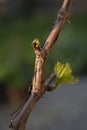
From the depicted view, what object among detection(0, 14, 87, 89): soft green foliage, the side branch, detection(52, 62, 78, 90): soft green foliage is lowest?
detection(0, 14, 87, 89): soft green foliage

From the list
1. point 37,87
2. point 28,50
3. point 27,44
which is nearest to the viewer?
point 37,87

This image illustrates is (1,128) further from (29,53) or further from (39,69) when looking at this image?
(39,69)

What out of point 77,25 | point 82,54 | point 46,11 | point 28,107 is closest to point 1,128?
point 82,54

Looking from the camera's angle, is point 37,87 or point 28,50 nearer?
point 37,87

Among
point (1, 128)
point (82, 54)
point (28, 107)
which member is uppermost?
point (28, 107)

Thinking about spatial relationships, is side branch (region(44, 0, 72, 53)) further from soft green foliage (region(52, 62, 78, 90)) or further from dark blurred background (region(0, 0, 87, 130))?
dark blurred background (region(0, 0, 87, 130))

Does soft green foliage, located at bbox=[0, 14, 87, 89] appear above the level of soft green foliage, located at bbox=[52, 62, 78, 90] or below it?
below

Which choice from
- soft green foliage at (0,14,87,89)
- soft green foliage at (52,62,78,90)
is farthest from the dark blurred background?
soft green foliage at (52,62,78,90)

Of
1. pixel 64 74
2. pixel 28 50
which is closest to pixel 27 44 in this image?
pixel 28 50

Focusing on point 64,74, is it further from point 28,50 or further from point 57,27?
point 28,50
